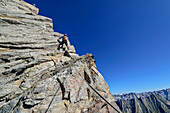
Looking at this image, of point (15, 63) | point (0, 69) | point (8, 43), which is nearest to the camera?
point (0, 69)

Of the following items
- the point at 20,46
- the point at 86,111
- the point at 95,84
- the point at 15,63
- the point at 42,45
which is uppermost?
the point at 42,45

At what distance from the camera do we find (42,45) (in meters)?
16.4

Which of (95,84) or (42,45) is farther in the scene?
(42,45)

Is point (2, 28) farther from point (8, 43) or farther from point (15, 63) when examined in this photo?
point (15, 63)

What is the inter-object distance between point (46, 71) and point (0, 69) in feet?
17.6

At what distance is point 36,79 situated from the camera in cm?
1034

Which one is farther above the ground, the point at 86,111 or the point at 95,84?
the point at 95,84

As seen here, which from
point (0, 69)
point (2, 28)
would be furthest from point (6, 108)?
point (2, 28)

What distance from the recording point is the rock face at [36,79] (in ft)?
27.4

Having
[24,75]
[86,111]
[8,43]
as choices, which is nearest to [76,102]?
[86,111]

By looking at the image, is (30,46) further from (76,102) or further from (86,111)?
(86,111)

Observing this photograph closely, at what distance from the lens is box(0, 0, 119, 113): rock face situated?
27.4ft

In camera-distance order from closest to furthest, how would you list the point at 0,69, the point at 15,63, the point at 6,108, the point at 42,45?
the point at 6,108
the point at 0,69
the point at 15,63
the point at 42,45

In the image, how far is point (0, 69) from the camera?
10.0m
